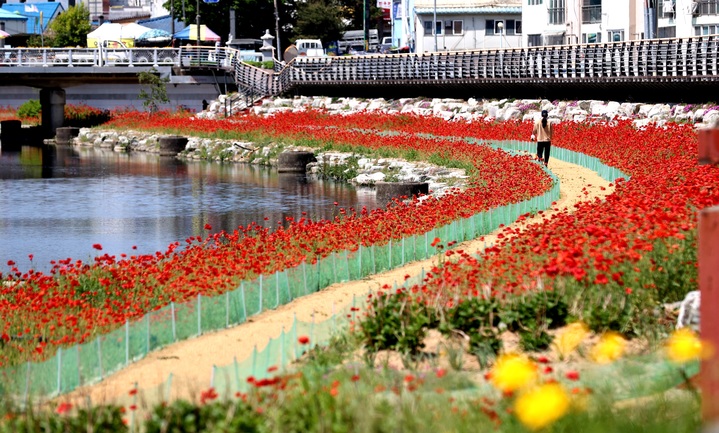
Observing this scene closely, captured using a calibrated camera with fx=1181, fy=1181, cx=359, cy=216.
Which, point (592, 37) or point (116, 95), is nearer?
point (592, 37)

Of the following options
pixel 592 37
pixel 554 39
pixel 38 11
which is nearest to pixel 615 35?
pixel 592 37

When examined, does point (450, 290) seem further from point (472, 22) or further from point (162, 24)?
point (162, 24)

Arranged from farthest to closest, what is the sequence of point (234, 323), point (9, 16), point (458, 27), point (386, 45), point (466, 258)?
point (9, 16) < point (386, 45) < point (458, 27) < point (466, 258) < point (234, 323)

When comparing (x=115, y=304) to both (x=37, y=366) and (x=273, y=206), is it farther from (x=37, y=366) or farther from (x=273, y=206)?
(x=273, y=206)

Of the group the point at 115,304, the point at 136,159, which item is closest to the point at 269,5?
the point at 136,159

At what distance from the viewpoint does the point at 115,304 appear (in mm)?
17406

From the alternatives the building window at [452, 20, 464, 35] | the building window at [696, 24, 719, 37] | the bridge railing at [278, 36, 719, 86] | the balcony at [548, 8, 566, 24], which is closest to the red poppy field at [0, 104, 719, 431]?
the bridge railing at [278, 36, 719, 86]

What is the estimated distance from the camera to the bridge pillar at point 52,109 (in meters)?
73.4

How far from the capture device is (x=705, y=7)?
189ft

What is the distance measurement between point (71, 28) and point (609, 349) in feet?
417

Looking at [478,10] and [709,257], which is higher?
[478,10]

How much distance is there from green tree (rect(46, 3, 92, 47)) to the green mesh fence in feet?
365

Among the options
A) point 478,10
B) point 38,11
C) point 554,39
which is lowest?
point 554,39

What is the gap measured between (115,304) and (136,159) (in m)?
41.5
